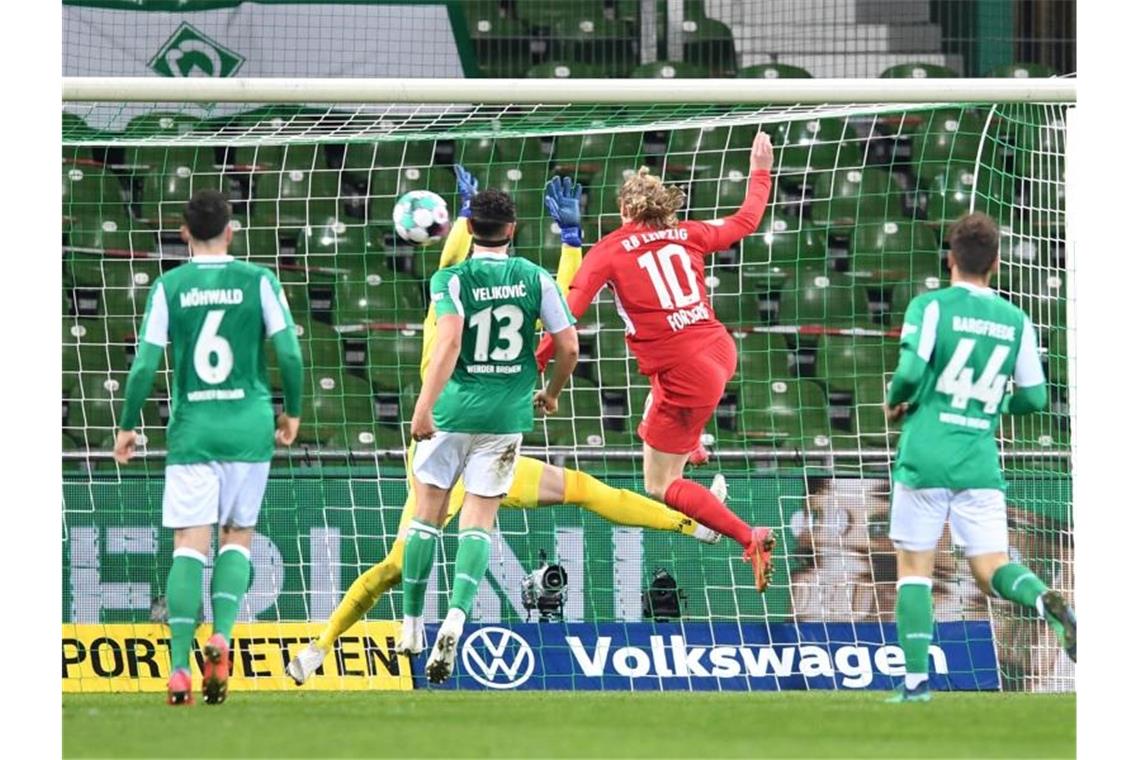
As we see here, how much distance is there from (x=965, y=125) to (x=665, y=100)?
496 cm

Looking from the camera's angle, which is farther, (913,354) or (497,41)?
(497,41)

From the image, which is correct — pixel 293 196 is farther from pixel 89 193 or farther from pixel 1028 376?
pixel 1028 376

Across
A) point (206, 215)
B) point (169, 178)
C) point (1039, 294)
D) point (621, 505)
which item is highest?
point (169, 178)

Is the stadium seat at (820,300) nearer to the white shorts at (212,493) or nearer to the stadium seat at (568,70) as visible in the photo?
the stadium seat at (568,70)

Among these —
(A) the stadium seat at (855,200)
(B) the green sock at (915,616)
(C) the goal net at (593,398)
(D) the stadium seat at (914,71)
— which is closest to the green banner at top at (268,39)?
(C) the goal net at (593,398)

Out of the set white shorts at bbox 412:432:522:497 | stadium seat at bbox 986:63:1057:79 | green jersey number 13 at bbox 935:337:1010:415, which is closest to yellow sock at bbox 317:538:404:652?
white shorts at bbox 412:432:522:497

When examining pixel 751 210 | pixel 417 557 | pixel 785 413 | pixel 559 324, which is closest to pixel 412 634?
pixel 417 557

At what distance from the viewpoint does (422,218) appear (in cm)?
959

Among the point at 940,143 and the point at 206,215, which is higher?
the point at 940,143

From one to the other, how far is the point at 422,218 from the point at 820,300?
4.18m

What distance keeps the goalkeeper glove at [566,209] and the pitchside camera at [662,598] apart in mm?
2565

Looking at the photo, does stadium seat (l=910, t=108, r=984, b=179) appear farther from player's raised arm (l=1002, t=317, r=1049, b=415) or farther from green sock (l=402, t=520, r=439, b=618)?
green sock (l=402, t=520, r=439, b=618)
